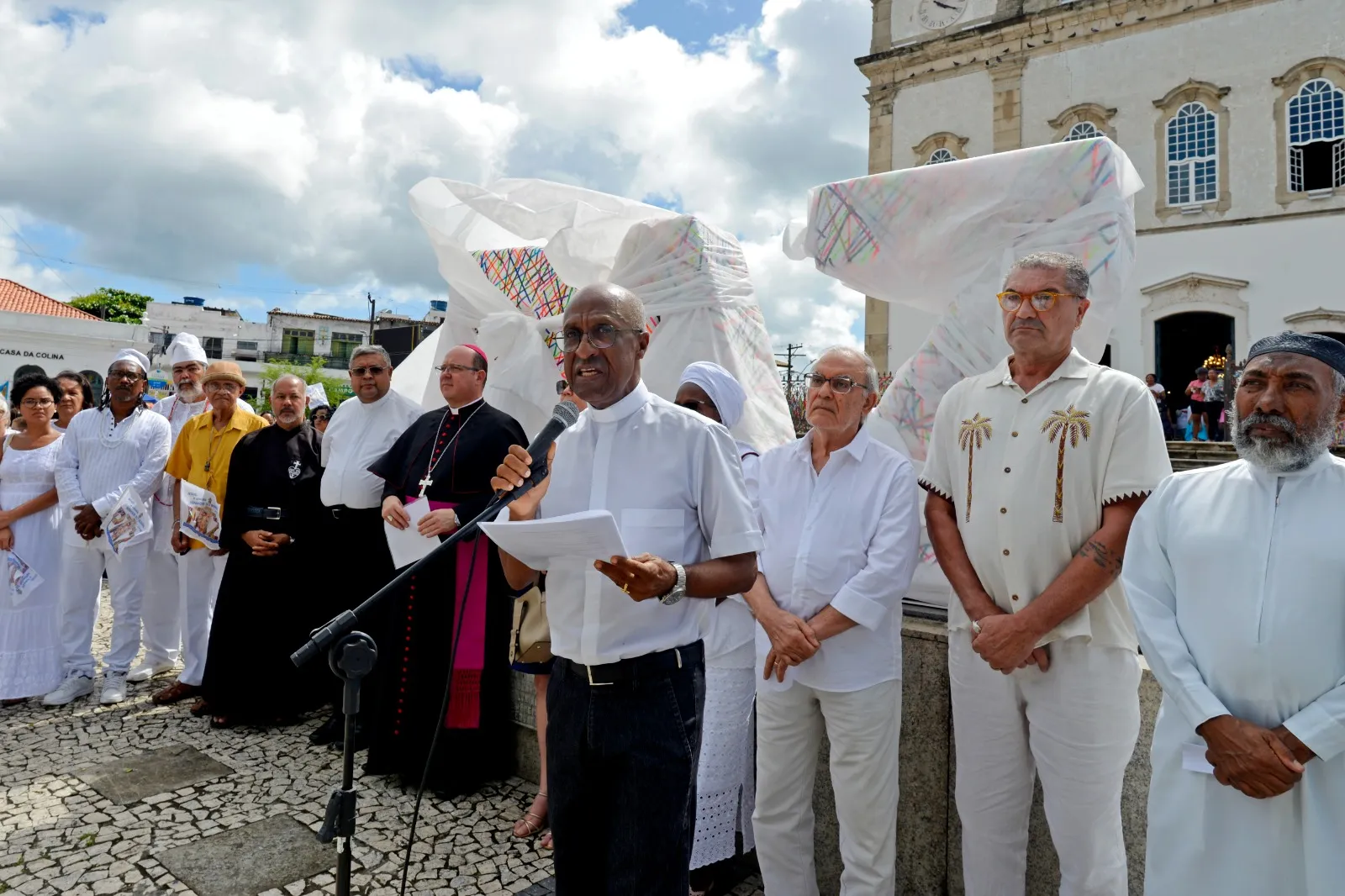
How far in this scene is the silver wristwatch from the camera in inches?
73.3

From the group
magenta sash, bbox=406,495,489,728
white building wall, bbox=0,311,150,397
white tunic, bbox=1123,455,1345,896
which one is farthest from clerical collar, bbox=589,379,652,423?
white building wall, bbox=0,311,150,397

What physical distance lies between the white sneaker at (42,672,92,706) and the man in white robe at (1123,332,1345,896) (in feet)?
19.7

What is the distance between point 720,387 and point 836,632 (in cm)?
134

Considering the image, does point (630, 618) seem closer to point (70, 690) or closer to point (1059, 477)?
point (1059, 477)

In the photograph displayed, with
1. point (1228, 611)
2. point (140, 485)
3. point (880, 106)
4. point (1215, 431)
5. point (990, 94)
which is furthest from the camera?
point (880, 106)

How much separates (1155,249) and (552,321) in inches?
782

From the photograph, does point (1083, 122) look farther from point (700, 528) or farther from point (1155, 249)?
point (700, 528)

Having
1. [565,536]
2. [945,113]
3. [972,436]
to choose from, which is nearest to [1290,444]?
[972,436]

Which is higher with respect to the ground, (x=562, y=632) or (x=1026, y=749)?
(x=562, y=632)

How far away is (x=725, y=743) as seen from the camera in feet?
10.7

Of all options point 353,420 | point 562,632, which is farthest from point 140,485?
point 562,632

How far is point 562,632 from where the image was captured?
6.98 ft

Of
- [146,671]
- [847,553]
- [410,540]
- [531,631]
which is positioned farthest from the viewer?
[146,671]

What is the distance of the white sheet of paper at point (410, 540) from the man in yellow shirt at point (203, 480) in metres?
1.89
